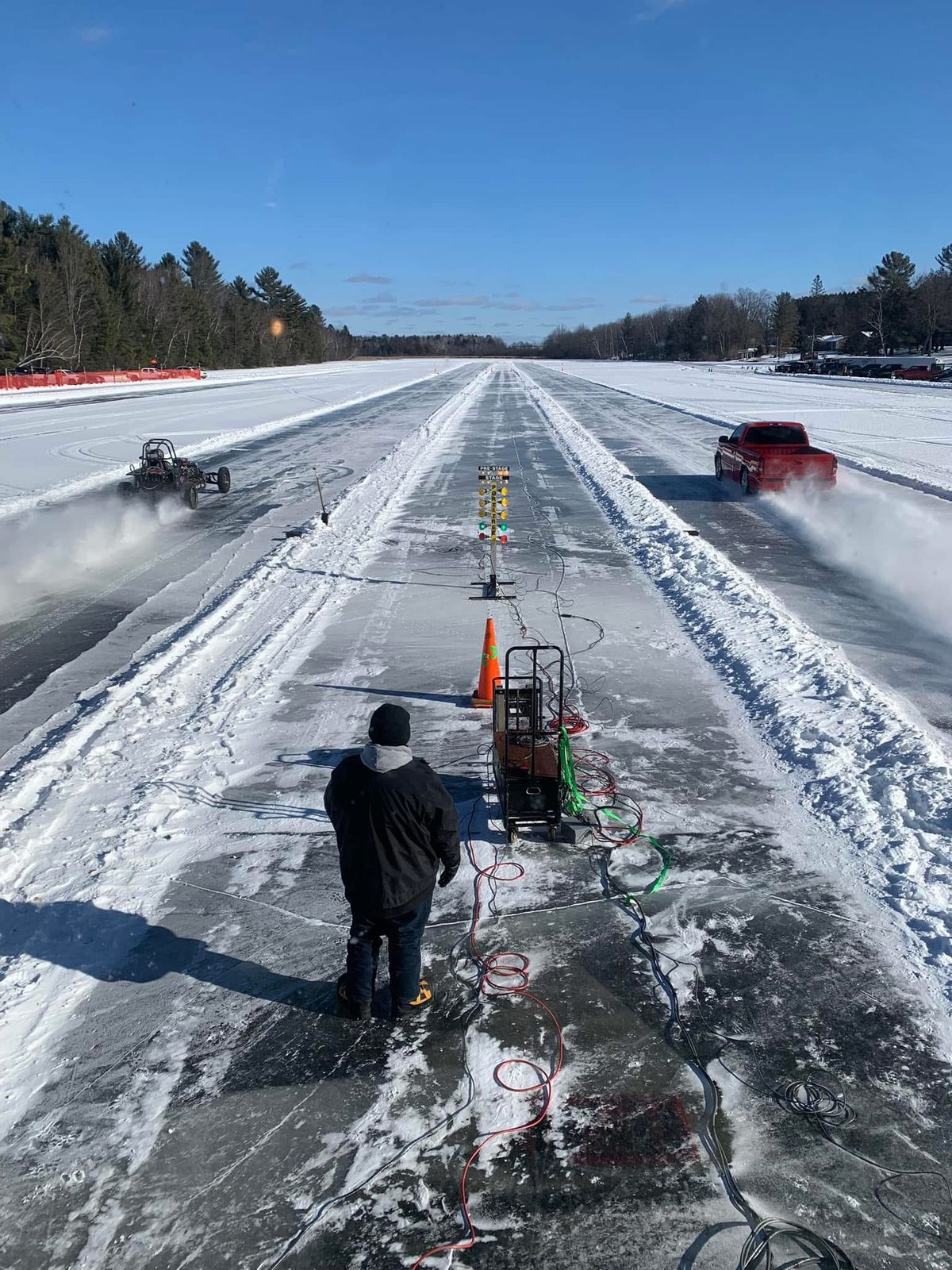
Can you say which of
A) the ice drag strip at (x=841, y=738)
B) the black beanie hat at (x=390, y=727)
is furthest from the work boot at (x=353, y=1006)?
the ice drag strip at (x=841, y=738)

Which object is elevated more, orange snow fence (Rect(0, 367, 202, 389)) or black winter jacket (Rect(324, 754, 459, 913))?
orange snow fence (Rect(0, 367, 202, 389))

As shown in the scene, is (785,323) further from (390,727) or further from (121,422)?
(390,727)

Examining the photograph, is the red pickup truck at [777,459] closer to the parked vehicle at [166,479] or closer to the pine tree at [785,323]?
the parked vehicle at [166,479]

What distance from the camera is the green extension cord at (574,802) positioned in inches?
236

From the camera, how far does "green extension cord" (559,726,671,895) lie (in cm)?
600

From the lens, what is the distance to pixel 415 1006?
15.1 ft

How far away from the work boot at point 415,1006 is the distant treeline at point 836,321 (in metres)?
112

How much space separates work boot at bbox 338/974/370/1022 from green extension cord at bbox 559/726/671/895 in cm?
203

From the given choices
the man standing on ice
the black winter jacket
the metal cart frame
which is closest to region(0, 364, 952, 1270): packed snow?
the metal cart frame

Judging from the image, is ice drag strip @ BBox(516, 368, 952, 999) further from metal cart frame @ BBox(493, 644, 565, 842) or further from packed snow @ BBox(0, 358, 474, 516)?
packed snow @ BBox(0, 358, 474, 516)

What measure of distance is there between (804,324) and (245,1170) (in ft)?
584

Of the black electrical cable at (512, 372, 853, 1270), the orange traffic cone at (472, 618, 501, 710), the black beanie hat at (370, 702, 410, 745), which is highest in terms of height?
the black beanie hat at (370, 702, 410, 745)

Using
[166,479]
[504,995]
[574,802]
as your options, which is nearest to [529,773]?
[574,802]

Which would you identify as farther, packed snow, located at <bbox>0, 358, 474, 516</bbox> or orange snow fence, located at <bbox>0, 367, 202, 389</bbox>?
orange snow fence, located at <bbox>0, 367, 202, 389</bbox>
